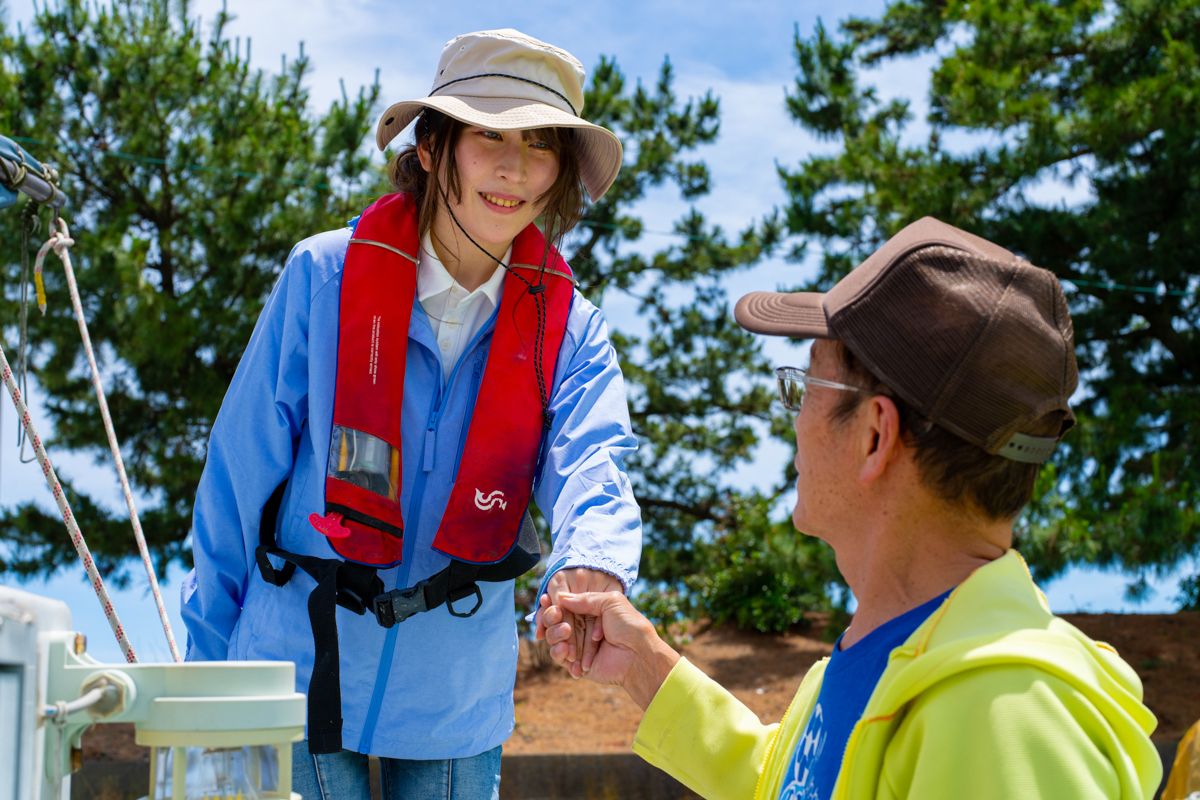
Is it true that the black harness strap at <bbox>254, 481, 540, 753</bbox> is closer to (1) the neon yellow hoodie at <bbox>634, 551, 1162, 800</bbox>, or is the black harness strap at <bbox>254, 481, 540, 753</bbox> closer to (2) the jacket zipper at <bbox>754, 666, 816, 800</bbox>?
(2) the jacket zipper at <bbox>754, 666, 816, 800</bbox>

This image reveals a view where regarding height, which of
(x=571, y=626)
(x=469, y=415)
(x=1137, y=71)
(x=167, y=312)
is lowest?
(x=167, y=312)

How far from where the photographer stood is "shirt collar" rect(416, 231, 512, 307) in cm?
260

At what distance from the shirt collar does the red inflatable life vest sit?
1.1 inches

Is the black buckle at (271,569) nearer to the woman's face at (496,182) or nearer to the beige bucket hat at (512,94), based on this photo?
the woman's face at (496,182)

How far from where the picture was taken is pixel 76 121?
8.61 metres

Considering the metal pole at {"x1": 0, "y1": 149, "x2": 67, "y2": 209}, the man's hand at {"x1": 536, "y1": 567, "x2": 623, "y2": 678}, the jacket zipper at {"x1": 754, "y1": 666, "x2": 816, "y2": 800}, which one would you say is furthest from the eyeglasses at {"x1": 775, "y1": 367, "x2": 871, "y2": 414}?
the metal pole at {"x1": 0, "y1": 149, "x2": 67, "y2": 209}

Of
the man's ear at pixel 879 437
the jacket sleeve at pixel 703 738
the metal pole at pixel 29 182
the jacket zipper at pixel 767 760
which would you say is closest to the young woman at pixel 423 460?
the jacket sleeve at pixel 703 738

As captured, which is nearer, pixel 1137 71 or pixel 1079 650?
pixel 1079 650

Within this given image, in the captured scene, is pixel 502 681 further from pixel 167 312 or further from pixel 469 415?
pixel 167 312

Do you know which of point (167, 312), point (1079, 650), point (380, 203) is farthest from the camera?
point (167, 312)

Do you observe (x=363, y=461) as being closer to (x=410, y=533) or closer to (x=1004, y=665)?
(x=410, y=533)

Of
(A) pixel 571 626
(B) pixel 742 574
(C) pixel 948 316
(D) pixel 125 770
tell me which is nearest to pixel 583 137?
(A) pixel 571 626

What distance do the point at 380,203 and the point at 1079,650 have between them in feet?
5.98

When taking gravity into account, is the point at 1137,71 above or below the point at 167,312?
above
